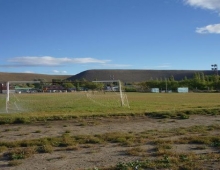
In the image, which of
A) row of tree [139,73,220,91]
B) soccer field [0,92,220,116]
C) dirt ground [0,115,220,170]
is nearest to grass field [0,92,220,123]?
soccer field [0,92,220,116]

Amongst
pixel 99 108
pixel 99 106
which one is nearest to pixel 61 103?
pixel 99 106

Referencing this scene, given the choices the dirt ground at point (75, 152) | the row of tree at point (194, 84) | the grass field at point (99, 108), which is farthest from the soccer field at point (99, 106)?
the row of tree at point (194, 84)

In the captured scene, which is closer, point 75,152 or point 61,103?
point 75,152

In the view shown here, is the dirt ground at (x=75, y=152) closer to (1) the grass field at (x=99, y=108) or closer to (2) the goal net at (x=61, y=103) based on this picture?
(1) the grass field at (x=99, y=108)

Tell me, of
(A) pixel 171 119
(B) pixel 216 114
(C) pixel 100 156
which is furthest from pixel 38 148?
(B) pixel 216 114

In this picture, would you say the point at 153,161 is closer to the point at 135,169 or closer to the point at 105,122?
the point at 135,169

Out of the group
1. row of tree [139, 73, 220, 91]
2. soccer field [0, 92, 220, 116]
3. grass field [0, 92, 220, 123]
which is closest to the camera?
grass field [0, 92, 220, 123]

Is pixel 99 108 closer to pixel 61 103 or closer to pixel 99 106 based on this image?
pixel 99 106

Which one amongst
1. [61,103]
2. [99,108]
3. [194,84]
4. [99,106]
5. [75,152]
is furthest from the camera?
[194,84]

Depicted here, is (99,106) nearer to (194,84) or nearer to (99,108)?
(99,108)

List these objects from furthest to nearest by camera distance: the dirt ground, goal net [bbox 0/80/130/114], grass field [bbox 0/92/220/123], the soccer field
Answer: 1. goal net [bbox 0/80/130/114]
2. the soccer field
3. grass field [bbox 0/92/220/123]
4. the dirt ground

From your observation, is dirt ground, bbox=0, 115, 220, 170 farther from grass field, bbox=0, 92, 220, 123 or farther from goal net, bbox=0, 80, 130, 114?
goal net, bbox=0, 80, 130, 114

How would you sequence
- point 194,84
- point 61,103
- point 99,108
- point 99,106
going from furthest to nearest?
point 194,84 < point 61,103 < point 99,106 < point 99,108

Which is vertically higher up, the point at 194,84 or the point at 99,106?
the point at 194,84
